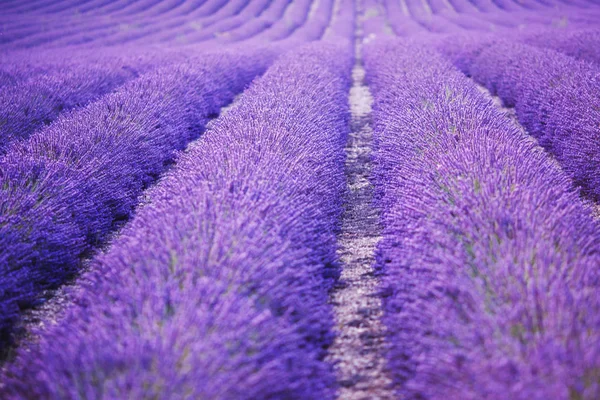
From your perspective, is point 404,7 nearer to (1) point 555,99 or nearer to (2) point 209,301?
(1) point 555,99

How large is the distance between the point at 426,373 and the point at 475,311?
265 mm

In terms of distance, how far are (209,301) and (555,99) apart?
4066 millimetres

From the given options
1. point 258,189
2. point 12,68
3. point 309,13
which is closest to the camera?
point 258,189

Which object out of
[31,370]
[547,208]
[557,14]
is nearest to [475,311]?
[547,208]

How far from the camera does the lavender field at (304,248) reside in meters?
1.42

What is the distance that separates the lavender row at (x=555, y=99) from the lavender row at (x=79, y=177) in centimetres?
331

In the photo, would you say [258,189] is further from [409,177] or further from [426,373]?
[426,373]

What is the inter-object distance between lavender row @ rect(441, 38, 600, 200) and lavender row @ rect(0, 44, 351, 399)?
2038 millimetres

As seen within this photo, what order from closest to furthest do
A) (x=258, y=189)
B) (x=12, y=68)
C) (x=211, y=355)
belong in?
(x=211, y=355) < (x=258, y=189) < (x=12, y=68)

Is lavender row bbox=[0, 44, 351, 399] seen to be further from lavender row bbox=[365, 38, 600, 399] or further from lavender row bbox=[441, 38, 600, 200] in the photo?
lavender row bbox=[441, 38, 600, 200]

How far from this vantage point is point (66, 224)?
2.72 m

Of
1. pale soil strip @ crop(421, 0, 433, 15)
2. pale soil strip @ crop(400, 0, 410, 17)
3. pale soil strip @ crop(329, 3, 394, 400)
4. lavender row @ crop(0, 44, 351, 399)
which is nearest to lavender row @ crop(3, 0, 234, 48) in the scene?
pale soil strip @ crop(400, 0, 410, 17)

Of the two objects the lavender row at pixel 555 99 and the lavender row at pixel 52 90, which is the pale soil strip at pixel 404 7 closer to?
the lavender row at pixel 555 99

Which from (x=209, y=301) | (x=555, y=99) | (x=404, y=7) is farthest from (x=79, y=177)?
(x=404, y=7)
